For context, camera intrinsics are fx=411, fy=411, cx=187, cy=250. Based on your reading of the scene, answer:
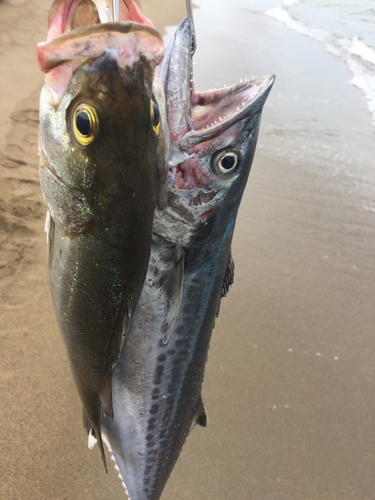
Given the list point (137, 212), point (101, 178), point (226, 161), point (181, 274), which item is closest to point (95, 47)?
point (101, 178)

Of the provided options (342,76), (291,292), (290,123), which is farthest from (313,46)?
(291,292)

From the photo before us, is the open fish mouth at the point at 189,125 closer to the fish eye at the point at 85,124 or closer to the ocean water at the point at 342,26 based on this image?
the fish eye at the point at 85,124

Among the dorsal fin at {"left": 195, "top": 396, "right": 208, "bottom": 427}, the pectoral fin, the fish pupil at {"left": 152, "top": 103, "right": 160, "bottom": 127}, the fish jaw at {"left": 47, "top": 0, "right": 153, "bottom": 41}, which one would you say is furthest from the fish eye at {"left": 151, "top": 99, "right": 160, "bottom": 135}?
the dorsal fin at {"left": 195, "top": 396, "right": 208, "bottom": 427}

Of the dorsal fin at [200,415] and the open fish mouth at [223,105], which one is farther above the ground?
the open fish mouth at [223,105]

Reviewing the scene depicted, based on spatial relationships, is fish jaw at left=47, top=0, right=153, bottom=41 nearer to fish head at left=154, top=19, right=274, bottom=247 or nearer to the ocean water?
fish head at left=154, top=19, right=274, bottom=247

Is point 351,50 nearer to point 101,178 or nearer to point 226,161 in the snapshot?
point 226,161

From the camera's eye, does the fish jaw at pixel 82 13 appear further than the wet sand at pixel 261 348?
No

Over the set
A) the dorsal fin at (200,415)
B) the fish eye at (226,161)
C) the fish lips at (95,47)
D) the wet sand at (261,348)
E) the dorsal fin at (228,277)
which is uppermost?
the fish lips at (95,47)

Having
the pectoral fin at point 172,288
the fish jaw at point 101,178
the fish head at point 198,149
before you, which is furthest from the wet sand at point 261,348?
the fish head at point 198,149

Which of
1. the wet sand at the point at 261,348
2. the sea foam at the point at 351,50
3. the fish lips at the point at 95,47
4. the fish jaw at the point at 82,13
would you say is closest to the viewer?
the fish lips at the point at 95,47
